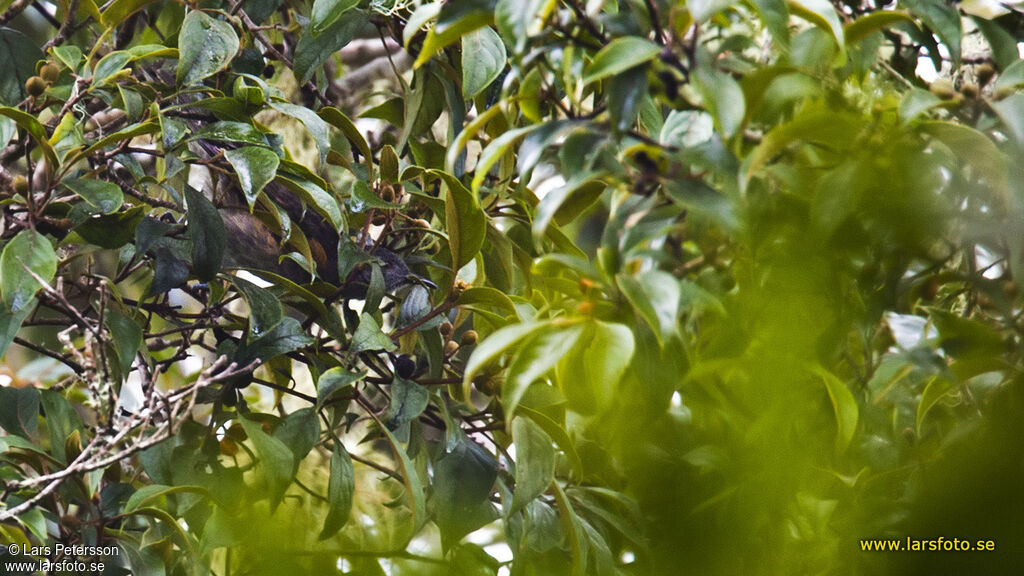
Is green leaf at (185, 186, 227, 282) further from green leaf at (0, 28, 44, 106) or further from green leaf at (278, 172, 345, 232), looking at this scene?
green leaf at (0, 28, 44, 106)

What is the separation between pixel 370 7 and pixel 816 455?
822 millimetres

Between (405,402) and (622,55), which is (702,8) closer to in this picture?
(622,55)

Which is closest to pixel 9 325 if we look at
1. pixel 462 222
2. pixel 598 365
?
pixel 462 222

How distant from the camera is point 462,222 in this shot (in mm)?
785

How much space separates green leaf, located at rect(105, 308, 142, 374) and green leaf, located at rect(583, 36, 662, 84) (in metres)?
0.55

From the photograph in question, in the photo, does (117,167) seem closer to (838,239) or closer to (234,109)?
(234,109)

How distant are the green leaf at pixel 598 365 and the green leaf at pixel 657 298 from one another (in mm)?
11

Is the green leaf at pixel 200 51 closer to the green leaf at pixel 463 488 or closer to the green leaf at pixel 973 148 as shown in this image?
the green leaf at pixel 463 488

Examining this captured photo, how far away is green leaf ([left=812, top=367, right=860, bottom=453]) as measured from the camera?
25 cm

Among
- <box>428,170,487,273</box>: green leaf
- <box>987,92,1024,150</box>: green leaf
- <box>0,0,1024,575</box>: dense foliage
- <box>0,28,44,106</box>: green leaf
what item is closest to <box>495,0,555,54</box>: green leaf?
<box>0,0,1024,575</box>: dense foliage

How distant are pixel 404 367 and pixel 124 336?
25 centimetres

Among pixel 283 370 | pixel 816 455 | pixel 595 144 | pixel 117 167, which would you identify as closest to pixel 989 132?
pixel 595 144

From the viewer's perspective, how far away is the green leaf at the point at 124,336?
0.80 m

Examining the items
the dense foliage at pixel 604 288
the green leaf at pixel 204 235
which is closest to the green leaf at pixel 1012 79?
the dense foliage at pixel 604 288
